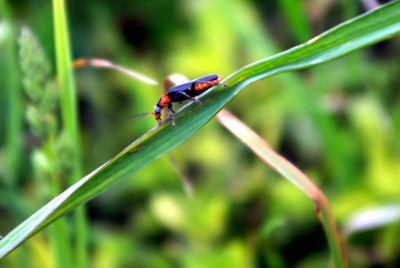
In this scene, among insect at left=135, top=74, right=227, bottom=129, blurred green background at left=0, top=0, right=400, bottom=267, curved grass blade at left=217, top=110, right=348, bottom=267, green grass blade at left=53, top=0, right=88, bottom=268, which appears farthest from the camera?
blurred green background at left=0, top=0, right=400, bottom=267

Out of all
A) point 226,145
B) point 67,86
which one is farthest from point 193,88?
point 226,145

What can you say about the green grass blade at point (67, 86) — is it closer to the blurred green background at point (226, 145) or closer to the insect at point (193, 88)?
the blurred green background at point (226, 145)

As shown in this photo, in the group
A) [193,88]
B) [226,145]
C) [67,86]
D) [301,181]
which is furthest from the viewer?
[226,145]

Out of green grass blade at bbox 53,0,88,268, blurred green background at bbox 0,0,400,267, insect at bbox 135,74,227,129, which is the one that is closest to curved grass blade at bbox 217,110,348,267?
insect at bbox 135,74,227,129

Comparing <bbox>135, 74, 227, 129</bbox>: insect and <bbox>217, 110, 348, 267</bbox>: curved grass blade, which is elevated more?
<bbox>135, 74, 227, 129</bbox>: insect

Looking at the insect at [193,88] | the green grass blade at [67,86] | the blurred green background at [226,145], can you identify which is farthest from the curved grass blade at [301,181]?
the green grass blade at [67,86]

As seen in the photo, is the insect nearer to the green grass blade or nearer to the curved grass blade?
the curved grass blade

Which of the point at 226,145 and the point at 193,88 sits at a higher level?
the point at 226,145

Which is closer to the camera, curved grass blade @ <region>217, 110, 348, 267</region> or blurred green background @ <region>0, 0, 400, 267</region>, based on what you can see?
curved grass blade @ <region>217, 110, 348, 267</region>

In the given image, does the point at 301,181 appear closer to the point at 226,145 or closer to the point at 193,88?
the point at 193,88

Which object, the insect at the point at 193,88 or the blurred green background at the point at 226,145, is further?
the blurred green background at the point at 226,145
